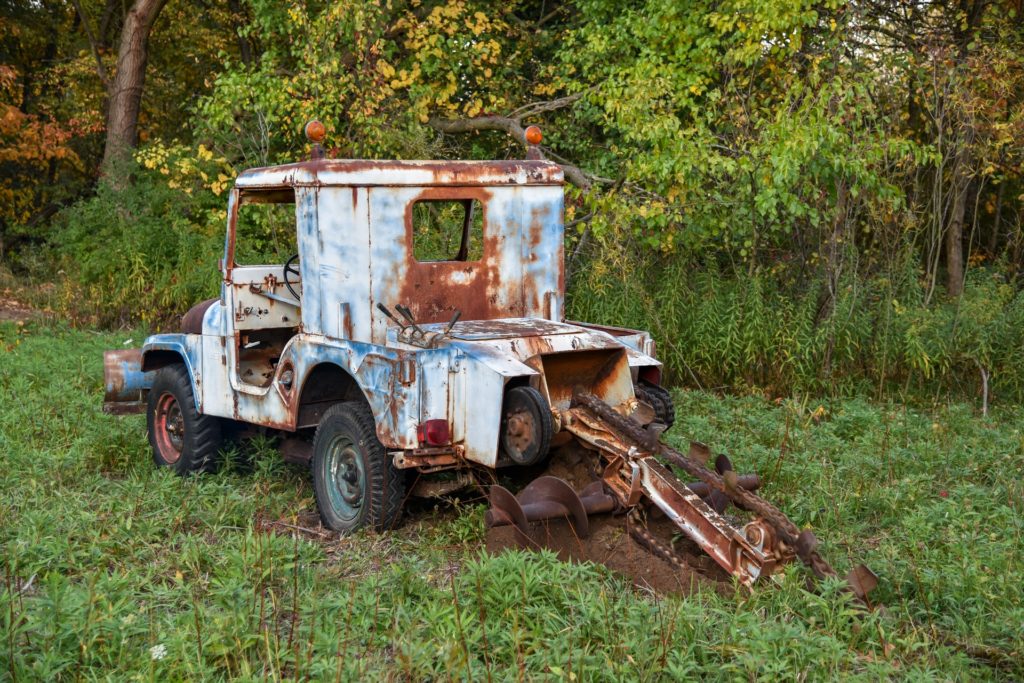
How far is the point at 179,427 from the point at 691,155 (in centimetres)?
554

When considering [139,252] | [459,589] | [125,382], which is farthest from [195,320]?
[139,252]

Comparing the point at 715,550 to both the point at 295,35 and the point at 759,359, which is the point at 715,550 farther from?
the point at 295,35

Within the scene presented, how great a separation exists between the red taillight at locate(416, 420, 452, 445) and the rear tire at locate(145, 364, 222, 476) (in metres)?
2.33

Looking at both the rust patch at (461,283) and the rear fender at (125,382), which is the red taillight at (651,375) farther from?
the rear fender at (125,382)

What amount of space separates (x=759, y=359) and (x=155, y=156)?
29.8ft

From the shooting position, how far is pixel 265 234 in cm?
1424

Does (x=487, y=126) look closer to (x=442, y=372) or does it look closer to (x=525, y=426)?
(x=442, y=372)

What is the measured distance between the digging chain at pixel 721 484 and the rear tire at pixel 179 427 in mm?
3006

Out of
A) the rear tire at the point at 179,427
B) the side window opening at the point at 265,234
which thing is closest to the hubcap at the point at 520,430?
the rear tire at the point at 179,427

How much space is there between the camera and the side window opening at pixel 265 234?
509 inches

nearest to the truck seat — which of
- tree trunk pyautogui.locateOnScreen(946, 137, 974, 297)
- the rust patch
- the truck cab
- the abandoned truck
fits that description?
the abandoned truck

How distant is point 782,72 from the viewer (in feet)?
38.6

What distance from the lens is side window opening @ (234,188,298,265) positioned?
12.9 metres

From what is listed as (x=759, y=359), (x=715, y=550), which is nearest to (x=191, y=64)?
(x=759, y=359)
